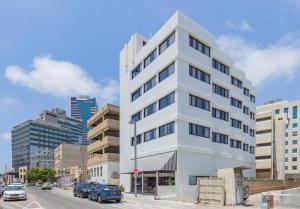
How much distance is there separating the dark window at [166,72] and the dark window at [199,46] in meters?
3.46

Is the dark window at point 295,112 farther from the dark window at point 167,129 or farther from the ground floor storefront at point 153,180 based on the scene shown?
the dark window at point 167,129

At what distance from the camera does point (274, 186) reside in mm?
59500

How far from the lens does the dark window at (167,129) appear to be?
40.8 metres

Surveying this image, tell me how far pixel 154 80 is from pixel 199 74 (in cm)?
528

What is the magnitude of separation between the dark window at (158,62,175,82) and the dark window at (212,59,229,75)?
31.9 ft

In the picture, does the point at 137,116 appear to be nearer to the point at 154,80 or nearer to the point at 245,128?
the point at 154,80

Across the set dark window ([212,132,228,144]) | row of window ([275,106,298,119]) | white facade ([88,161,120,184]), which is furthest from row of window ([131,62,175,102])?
row of window ([275,106,298,119])

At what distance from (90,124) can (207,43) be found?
36575 mm

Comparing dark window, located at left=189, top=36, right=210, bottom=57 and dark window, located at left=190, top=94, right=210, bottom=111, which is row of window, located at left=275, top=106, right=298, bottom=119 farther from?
dark window, located at left=190, top=94, right=210, bottom=111

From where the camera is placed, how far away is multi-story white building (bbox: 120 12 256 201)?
4041 centimetres

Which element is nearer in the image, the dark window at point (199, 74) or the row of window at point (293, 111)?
the dark window at point (199, 74)

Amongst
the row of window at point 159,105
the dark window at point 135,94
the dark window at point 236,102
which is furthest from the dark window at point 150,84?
the dark window at point 236,102

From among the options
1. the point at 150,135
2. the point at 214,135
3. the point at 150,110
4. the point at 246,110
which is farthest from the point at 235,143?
the point at 150,110

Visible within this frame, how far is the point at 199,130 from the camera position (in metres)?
43.5
